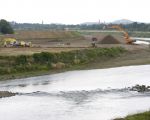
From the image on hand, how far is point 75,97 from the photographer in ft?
106

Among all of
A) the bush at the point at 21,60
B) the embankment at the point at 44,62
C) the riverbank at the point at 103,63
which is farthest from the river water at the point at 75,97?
the bush at the point at 21,60

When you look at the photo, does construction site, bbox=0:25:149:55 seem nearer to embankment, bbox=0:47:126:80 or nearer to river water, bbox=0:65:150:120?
embankment, bbox=0:47:126:80

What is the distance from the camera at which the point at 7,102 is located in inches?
1216

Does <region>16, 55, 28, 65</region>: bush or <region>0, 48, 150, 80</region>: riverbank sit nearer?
<region>0, 48, 150, 80</region>: riverbank

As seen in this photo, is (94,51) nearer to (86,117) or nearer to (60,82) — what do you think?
(60,82)

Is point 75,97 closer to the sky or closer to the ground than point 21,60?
closer to the ground

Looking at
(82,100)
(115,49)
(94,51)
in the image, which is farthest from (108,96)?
(115,49)

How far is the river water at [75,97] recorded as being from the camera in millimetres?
26828

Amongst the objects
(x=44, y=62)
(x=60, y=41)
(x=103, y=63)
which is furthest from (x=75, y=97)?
(x=60, y=41)

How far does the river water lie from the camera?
88.0ft

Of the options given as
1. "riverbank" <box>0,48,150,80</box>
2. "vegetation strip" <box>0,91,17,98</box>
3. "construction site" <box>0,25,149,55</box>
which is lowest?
"riverbank" <box>0,48,150,80</box>

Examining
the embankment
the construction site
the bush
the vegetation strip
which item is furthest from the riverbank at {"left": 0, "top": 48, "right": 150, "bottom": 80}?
the vegetation strip

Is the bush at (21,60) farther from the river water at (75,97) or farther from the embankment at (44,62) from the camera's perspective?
the river water at (75,97)

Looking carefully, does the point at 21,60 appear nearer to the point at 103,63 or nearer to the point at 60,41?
the point at 103,63
